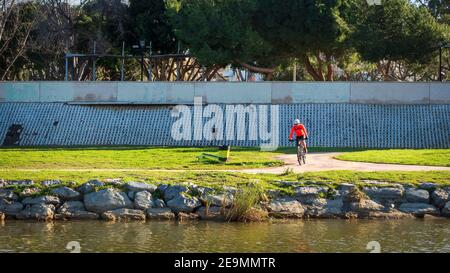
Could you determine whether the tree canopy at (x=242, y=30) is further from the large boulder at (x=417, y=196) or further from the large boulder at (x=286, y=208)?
the large boulder at (x=286, y=208)

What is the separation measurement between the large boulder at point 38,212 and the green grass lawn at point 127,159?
4.17 m

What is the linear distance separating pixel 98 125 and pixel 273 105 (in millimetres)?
7363

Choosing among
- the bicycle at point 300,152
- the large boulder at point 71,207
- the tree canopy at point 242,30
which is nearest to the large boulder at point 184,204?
the large boulder at point 71,207

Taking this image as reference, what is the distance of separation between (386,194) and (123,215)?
6.49m

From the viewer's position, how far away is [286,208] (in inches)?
835

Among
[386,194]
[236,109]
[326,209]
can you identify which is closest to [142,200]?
[326,209]

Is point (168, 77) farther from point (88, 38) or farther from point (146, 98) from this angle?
point (146, 98)

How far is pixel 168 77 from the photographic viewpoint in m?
61.1

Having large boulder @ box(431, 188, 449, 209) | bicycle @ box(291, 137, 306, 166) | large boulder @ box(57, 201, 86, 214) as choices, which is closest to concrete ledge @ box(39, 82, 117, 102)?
bicycle @ box(291, 137, 306, 166)

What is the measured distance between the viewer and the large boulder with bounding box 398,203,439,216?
2142 centimetres

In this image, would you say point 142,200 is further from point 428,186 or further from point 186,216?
point 428,186

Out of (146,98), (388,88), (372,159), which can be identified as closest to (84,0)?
(146,98)

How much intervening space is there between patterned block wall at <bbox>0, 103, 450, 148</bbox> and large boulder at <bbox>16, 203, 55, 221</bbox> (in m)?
13.5
